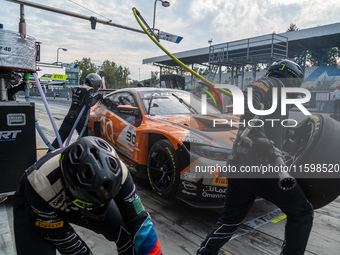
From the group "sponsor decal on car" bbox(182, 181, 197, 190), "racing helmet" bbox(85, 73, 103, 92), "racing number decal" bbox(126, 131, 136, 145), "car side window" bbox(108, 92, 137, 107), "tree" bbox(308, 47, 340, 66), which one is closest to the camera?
"sponsor decal on car" bbox(182, 181, 197, 190)

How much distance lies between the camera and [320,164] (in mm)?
1838

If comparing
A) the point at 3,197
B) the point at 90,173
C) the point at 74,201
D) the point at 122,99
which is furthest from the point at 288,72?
the point at 3,197

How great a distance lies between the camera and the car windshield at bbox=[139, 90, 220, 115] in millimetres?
4125

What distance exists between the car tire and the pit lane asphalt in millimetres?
792

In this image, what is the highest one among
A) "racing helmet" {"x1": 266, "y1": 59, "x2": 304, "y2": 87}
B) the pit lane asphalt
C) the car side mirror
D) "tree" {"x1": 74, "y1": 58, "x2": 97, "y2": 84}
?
"tree" {"x1": 74, "y1": 58, "x2": 97, "y2": 84}

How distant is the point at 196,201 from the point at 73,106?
366 cm

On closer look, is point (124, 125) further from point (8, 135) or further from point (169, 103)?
point (8, 135)

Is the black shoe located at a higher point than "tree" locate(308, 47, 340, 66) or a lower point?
lower

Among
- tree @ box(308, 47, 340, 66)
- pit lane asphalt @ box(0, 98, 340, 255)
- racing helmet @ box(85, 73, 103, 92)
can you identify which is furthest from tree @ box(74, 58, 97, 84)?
pit lane asphalt @ box(0, 98, 340, 255)

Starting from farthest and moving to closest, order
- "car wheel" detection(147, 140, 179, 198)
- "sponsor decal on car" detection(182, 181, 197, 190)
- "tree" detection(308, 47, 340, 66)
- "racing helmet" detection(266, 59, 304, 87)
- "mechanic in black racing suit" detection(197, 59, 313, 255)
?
"tree" detection(308, 47, 340, 66)
"car wheel" detection(147, 140, 179, 198)
"sponsor decal on car" detection(182, 181, 197, 190)
"racing helmet" detection(266, 59, 304, 87)
"mechanic in black racing suit" detection(197, 59, 313, 255)

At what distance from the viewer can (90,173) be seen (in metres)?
1.31

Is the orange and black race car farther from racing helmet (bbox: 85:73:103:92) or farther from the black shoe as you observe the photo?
the black shoe

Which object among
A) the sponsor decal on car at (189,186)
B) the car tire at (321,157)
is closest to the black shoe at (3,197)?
the sponsor decal on car at (189,186)

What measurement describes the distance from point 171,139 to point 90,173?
1909mm
